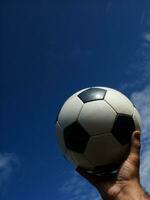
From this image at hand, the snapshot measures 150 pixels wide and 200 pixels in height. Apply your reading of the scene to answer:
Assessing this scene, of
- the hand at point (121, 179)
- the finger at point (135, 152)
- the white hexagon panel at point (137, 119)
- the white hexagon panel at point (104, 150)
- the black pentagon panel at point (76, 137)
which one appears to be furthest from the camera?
the white hexagon panel at point (137, 119)

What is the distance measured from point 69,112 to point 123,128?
1.13m

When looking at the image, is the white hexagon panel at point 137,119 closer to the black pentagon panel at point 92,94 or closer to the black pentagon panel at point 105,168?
the black pentagon panel at point 92,94

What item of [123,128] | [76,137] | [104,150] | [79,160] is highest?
[123,128]

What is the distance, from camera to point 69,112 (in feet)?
26.4

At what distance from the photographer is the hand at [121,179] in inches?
220

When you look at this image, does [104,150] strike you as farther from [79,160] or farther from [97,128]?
[79,160]

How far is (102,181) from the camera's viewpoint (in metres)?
6.20

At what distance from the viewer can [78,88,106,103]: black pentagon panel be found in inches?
319

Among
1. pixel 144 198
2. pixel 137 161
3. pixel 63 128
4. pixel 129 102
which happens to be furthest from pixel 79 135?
pixel 144 198

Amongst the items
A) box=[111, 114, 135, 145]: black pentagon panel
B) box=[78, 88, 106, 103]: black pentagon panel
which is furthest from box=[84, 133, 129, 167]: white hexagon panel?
box=[78, 88, 106, 103]: black pentagon panel

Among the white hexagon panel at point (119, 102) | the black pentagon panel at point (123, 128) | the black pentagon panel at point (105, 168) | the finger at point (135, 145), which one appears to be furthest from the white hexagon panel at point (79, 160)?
the white hexagon panel at point (119, 102)

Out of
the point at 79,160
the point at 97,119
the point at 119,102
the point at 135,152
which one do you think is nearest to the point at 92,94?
the point at 119,102

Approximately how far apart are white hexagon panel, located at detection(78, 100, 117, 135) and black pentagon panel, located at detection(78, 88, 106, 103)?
1.04ft

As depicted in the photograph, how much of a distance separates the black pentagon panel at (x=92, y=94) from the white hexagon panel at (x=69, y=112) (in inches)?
4.5
